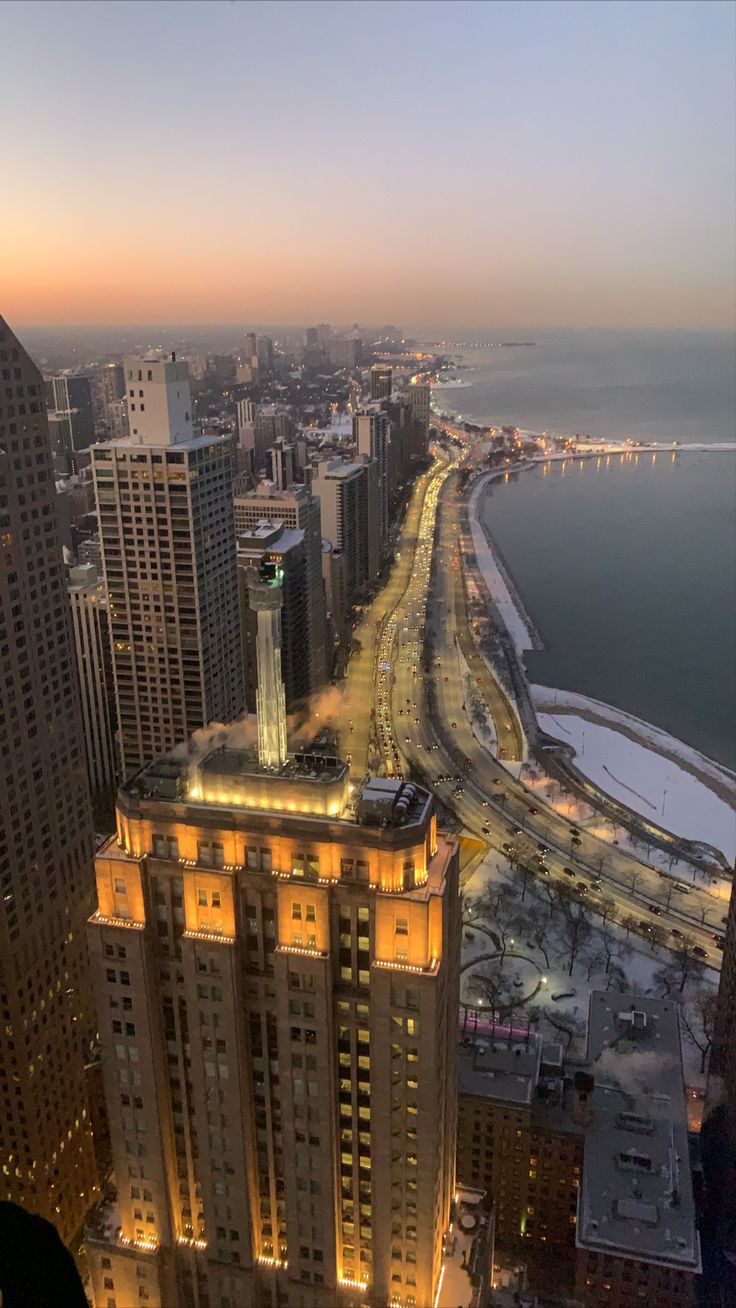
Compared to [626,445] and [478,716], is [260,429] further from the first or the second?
[626,445]

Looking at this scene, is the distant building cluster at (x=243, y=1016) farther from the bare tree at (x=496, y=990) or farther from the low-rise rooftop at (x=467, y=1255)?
the bare tree at (x=496, y=990)

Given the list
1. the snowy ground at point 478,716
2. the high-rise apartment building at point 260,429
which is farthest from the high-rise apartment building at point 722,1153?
the high-rise apartment building at point 260,429

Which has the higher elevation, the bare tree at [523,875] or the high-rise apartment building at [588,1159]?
the high-rise apartment building at [588,1159]

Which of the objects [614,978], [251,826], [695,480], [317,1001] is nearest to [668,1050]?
[614,978]

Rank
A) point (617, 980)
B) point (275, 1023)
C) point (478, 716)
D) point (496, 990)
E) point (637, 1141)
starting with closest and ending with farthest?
1. point (275, 1023)
2. point (637, 1141)
3. point (496, 990)
4. point (617, 980)
5. point (478, 716)

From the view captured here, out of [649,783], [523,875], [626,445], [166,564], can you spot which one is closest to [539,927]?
[523,875]

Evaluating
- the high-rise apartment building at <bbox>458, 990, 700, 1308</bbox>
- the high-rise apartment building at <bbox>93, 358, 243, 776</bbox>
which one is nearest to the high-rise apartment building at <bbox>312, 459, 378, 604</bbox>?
the high-rise apartment building at <bbox>93, 358, 243, 776</bbox>

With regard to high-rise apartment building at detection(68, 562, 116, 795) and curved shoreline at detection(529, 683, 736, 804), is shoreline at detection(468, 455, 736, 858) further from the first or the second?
high-rise apartment building at detection(68, 562, 116, 795)
